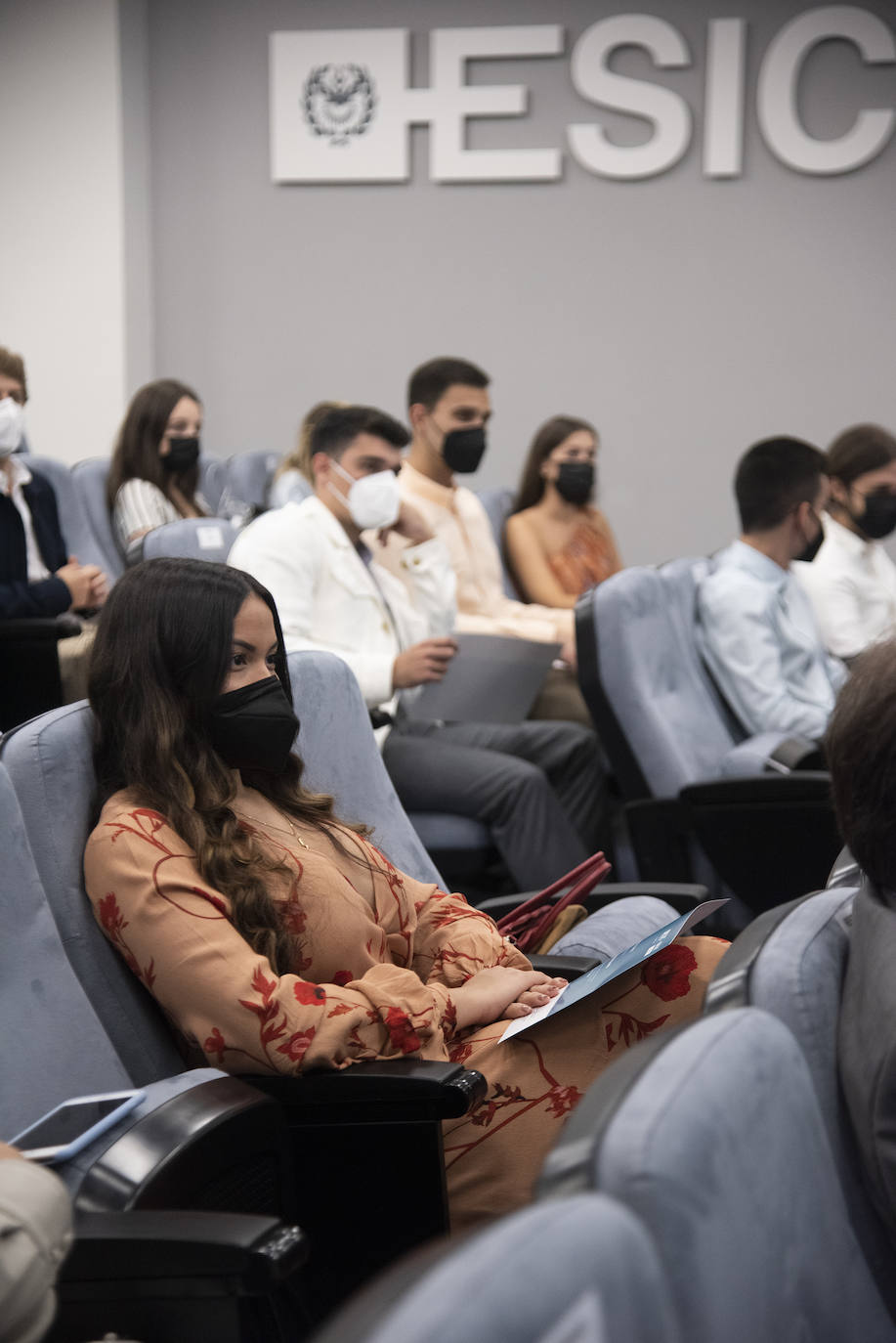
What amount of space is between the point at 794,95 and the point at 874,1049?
5682 mm

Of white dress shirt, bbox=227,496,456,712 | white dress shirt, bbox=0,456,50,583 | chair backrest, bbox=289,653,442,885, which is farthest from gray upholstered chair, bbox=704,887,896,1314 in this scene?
white dress shirt, bbox=0,456,50,583

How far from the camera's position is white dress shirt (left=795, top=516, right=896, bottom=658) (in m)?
3.95

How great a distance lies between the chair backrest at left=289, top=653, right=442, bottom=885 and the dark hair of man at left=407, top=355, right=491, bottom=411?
2092mm

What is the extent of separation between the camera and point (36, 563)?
11.8 feet

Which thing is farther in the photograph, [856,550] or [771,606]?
[856,550]

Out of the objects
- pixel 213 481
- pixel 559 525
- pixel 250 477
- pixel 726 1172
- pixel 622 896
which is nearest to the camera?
pixel 726 1172

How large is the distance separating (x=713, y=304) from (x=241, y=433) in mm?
2194

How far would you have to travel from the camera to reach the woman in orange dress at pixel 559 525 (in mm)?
4387

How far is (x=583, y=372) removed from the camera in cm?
625

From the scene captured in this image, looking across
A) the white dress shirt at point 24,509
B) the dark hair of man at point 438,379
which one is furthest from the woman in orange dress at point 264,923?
the dark hair of man at point 438,379

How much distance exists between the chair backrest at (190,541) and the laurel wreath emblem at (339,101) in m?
3.61

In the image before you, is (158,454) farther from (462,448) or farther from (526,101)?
(526,101)

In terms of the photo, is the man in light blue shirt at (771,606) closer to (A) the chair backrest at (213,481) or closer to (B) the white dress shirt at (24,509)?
(B) the white dress shirt at (24,509)

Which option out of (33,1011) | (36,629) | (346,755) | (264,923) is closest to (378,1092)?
(264,923)
